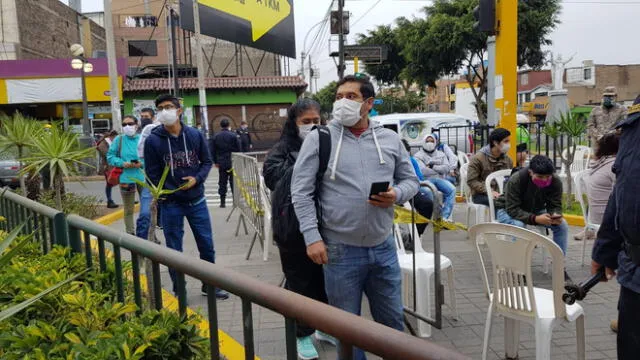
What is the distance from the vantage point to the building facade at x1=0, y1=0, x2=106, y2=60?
1061 inches

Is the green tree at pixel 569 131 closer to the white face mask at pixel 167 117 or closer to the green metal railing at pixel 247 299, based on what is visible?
the white face mask at pixel 167 117

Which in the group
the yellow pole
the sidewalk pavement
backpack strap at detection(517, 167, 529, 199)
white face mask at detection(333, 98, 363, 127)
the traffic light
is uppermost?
the traffic light

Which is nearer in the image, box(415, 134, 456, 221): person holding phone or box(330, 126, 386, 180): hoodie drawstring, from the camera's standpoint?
box(330, 126, 386, 180): hoodie drawstring

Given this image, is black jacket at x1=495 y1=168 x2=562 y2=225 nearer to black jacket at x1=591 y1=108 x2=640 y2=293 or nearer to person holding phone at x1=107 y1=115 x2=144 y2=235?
black jacket at x1=591 y1=108 x2=640 y2=293

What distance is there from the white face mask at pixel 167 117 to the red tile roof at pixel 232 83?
80.8 feet

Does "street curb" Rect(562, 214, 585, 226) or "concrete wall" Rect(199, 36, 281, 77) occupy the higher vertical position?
"concrete wall" Rect(199, 36, 281, 77)

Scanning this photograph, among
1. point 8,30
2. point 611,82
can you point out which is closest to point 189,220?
point 8,30

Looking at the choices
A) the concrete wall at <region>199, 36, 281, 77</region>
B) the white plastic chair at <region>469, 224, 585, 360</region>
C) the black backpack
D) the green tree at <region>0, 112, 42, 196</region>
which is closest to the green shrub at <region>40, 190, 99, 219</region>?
the green tree at <region>0, 112, 42, 196</region>

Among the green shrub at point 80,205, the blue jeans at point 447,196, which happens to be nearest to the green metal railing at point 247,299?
the green shrub at point 80,205

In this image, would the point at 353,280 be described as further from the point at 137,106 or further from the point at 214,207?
the point at 137,106

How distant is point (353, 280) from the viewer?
2.87 metres

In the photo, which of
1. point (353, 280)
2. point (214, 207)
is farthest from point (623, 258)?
point (214, 207)

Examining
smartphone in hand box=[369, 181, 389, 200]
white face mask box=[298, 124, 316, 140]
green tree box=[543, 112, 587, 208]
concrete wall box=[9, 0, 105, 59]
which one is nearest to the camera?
smartphone in hand box=[369, 181, 389, 200]

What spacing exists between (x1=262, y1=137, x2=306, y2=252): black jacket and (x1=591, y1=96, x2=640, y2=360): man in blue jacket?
177 cm
